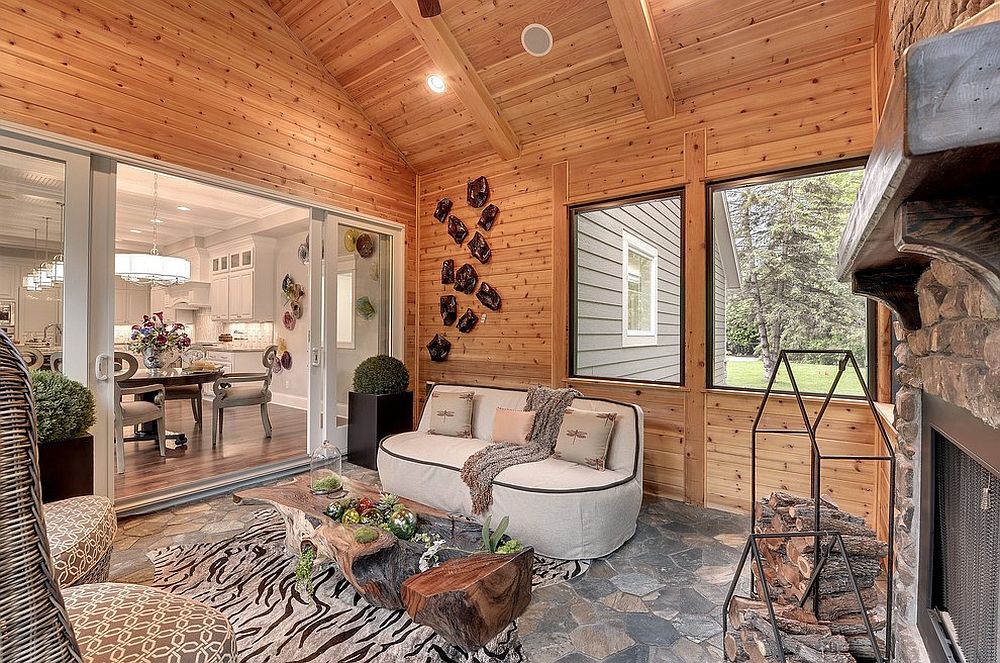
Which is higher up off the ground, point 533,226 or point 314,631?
point 533,226

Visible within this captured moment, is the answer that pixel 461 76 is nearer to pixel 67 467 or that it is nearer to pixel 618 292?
pixel 618 292

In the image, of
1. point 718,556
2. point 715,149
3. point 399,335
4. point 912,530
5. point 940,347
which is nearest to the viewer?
point 940,347

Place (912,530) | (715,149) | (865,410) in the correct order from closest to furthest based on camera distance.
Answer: (912,530) < (865,410) < (715,149)

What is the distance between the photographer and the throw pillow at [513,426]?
11.1 feet

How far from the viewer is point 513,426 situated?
11.3 feet

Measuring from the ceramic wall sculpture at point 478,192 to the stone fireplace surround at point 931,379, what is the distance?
3.75 metres

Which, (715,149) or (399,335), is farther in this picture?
(399,335)

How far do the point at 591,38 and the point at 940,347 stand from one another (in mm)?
3210

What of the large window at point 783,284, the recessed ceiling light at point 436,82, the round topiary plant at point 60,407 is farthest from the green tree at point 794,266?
the round topiary plant at point 60,407

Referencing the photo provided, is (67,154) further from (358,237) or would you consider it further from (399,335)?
(399,335)

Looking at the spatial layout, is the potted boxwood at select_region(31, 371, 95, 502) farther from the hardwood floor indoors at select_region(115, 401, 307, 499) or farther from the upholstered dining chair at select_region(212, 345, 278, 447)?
the upholstered dining chair at select_region(212, 345, 278, 447)

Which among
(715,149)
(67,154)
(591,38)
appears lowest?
(67,154)

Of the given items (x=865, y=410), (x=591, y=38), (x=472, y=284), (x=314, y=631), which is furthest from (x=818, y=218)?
(x=314, y=631)

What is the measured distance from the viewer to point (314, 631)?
2.02 meters
